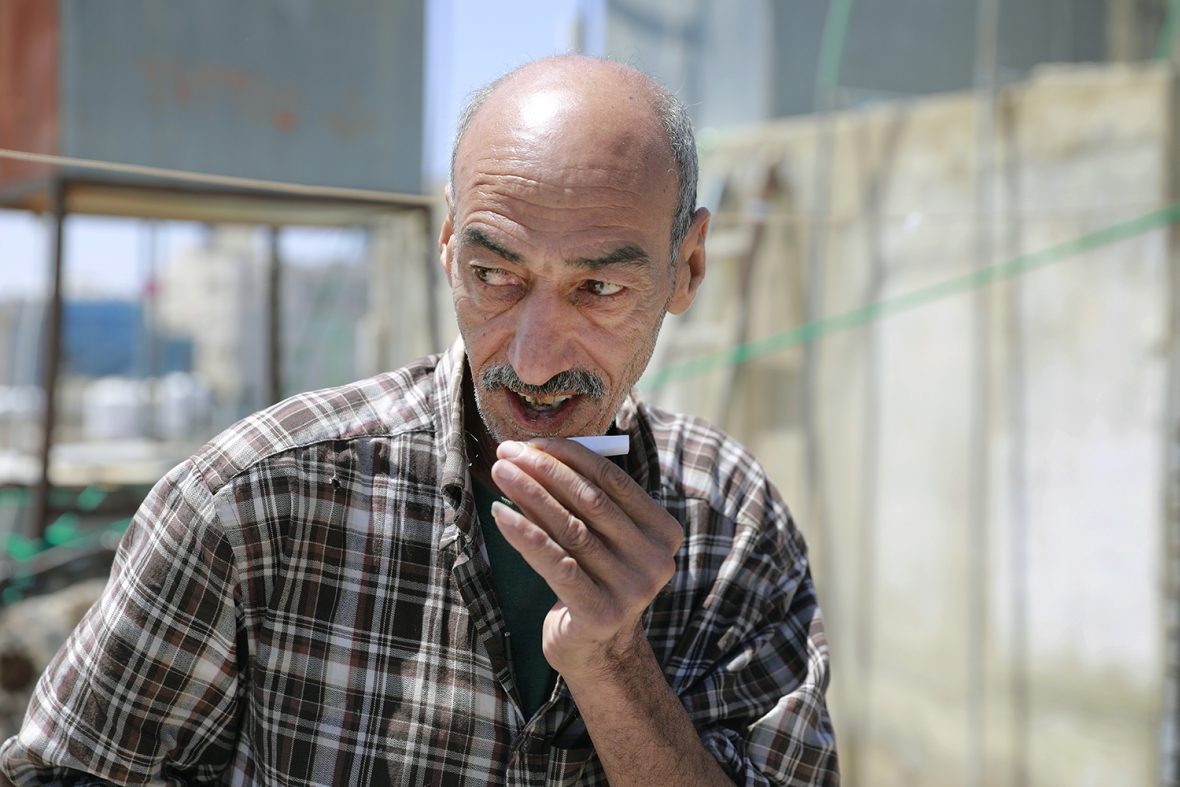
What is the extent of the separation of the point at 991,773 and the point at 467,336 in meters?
4.10

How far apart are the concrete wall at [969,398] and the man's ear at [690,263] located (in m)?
2.47

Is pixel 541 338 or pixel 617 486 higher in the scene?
pixel 541 338

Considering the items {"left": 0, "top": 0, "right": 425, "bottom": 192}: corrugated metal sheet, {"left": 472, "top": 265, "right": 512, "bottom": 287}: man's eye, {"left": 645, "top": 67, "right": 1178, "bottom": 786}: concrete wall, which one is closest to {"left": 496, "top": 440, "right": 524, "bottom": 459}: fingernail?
{"left": 472, "top": 265, "right": 512, "bottom": 287}: man's eye

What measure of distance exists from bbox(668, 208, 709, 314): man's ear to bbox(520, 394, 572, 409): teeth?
0.21 m

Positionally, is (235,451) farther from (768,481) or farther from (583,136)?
(768,481)

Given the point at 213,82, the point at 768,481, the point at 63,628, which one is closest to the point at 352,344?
the point at 213,82

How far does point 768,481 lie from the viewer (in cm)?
160

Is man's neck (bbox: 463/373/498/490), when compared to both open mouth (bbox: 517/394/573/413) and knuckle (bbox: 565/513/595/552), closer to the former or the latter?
open mouth (bbox: 517/394/573/413)

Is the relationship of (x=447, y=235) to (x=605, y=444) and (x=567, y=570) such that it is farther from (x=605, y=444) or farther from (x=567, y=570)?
(x=567, y=570)

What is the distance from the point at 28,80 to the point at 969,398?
411 centimetres

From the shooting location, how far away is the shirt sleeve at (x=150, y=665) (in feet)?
4.01

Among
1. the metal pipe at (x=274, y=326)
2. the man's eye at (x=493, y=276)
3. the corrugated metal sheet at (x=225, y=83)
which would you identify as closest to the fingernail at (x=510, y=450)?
the man's eye at (x=493, y=276)

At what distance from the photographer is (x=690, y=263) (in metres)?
1.48

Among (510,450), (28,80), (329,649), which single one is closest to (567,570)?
(510,450)
